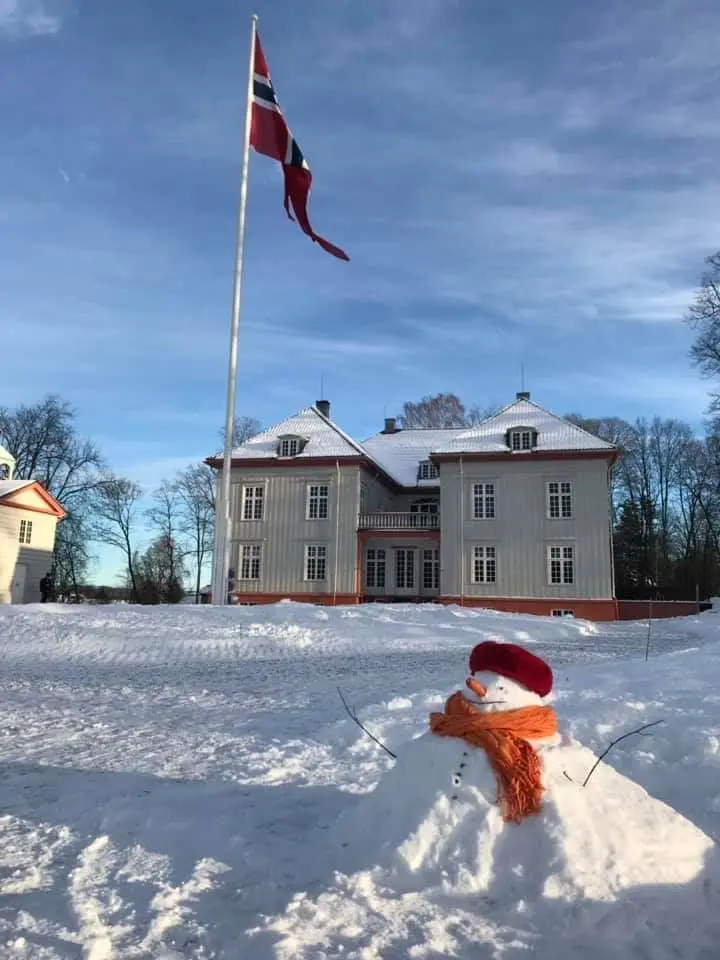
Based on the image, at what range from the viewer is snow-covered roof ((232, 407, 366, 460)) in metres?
36.0

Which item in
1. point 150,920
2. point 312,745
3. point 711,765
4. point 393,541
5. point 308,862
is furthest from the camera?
point 393,541

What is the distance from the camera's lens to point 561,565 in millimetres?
33000

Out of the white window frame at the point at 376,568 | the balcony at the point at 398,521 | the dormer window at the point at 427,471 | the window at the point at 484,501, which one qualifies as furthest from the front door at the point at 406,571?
the dormer window at the point at 427,471

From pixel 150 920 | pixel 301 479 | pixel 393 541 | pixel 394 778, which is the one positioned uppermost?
pixel 301 479

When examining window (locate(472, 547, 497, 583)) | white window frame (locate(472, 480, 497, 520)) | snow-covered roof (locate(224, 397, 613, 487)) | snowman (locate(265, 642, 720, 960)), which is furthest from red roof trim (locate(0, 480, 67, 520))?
snowman (locate(265, 642, 720, 960))

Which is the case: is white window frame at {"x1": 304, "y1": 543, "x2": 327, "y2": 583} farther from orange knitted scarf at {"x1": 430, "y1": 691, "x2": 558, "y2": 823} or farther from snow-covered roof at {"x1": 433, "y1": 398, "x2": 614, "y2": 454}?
orange knitted scarf at {"x1": 430, "y1": 691, "x2": 558, "y2": 823}

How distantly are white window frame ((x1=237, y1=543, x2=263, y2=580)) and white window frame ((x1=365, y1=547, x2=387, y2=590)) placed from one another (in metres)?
5.19

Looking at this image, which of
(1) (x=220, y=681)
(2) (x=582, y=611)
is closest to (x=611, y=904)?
(1) (x=220, y=681)

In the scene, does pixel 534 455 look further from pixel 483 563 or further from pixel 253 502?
pixel 253 502

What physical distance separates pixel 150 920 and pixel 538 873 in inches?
67.1

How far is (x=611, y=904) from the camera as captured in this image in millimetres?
3191

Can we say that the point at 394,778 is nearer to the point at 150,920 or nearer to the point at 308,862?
the point at 308,862

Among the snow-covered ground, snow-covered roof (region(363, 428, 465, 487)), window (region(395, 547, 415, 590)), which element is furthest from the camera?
snow-covered roof (region(363, 428, 465, 487))

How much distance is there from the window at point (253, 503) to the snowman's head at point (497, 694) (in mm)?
32817
